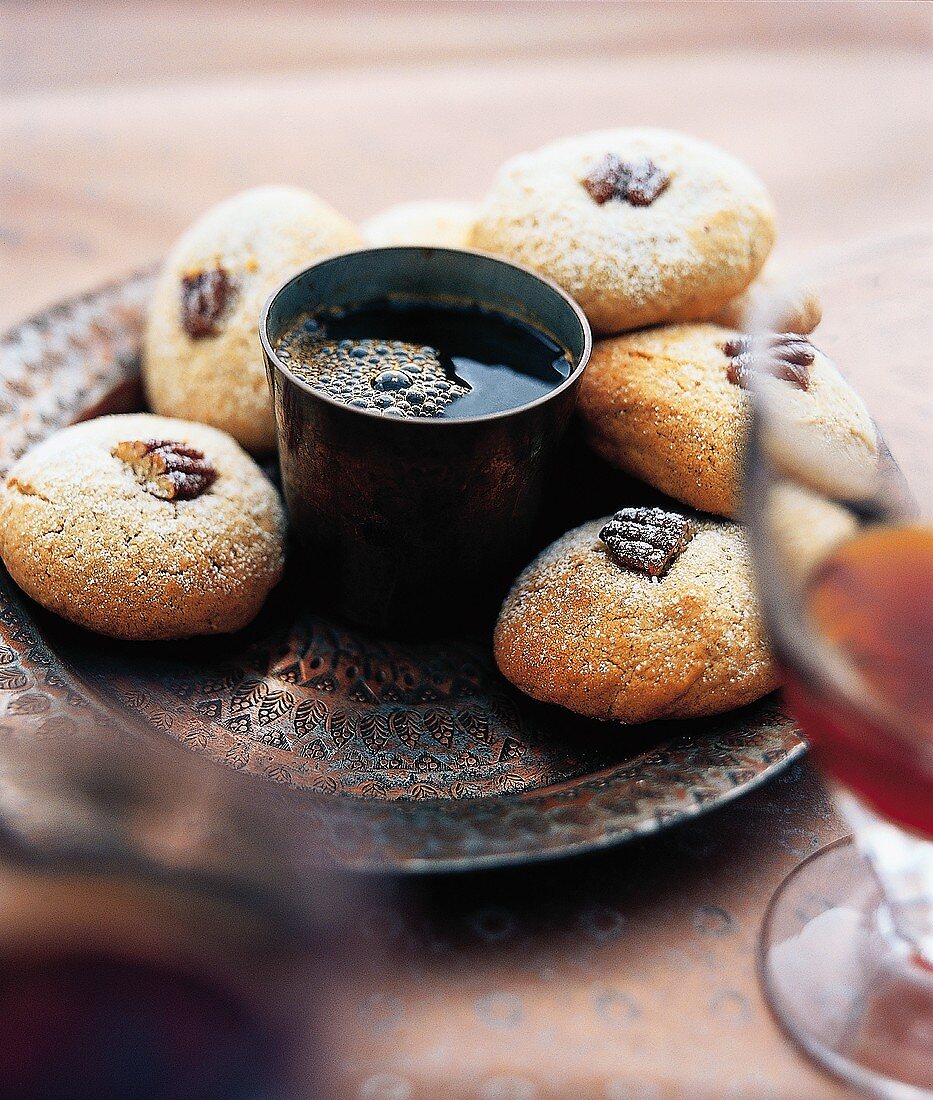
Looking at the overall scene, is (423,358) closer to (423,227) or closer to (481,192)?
(423,227)

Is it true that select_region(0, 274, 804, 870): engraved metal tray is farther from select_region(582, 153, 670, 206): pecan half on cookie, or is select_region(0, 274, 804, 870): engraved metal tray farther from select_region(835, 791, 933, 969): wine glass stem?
select_region(582, 153, 670, 206): pecan half on cookie

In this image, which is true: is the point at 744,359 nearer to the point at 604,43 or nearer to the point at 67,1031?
the point at 67,1031

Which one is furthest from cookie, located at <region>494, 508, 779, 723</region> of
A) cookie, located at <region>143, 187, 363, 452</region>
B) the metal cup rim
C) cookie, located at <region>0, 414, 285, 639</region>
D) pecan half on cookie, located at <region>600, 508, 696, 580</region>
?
cookie, located at <region>143, 187, 363, 452</region>

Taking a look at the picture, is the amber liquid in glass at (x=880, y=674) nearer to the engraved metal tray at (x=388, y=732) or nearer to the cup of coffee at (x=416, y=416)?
the engraved metal tray at (x=388, y=732)

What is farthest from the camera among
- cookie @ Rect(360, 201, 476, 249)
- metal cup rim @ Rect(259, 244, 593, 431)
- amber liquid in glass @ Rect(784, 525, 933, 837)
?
cookie @ Rect(360, 201, 476, 249)

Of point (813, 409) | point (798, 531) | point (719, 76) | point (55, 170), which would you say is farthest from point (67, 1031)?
point (719, 76)
